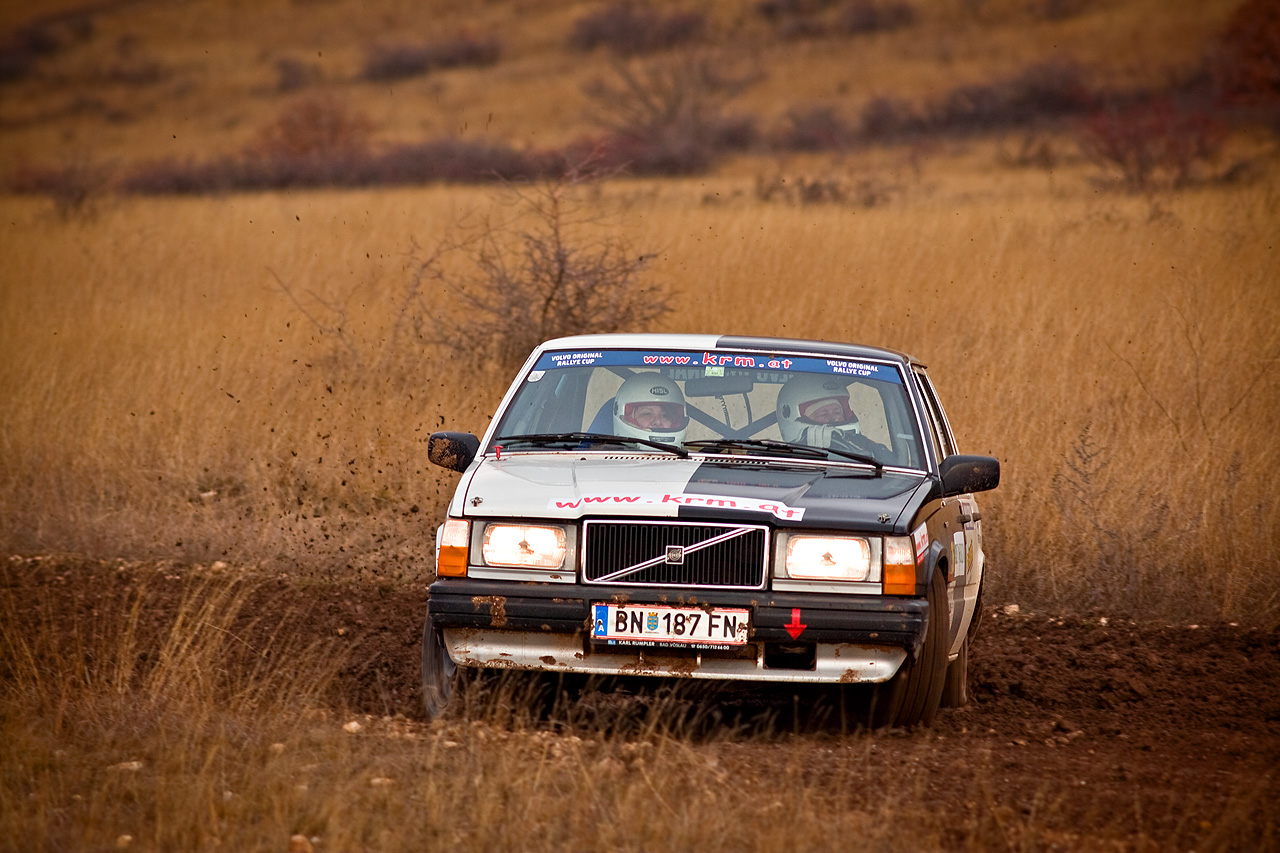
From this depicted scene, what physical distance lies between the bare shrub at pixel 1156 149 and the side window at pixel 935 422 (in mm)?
15398

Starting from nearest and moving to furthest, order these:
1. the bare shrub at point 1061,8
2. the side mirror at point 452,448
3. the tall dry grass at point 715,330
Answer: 1. the side mirror at point 452,448
2. the tall dry grass at point 715,330
3. the bare shrub at point 1061,8

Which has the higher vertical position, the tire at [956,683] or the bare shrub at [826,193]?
the bare shrub at [826,193]

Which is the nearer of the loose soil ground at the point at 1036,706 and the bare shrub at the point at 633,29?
the loose soil ground at the point at 1036,706

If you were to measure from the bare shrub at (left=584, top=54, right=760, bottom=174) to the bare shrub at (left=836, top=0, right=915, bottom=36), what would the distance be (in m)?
17.8

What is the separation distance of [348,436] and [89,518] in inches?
87.8

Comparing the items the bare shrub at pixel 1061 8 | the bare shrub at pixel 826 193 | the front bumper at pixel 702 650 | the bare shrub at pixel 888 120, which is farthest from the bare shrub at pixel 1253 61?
the front bumper at pixel 702 650

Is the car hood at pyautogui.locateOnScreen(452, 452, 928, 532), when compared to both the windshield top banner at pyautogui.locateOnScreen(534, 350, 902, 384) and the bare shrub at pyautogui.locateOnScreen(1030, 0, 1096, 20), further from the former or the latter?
the bare shrub at pyautogui.locateOnScreen(1030, 0, 1096, 20)

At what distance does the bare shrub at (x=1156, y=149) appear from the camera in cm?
2153

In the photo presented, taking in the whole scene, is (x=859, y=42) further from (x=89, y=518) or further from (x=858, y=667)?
(x=858, y=667)

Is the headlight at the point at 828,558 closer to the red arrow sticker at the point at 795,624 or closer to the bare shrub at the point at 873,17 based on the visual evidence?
the red arrow sticker at the point at 795,624

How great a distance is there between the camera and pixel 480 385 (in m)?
13.1

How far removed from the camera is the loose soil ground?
4.68m

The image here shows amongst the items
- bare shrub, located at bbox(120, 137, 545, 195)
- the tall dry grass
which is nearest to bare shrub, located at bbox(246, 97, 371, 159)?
bare shrub, located at bbox(120, 137, 545, 195)

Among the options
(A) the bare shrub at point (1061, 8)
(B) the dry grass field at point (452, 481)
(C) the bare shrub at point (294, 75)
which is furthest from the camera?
(A) the bare shrub at point (1061, 8)
